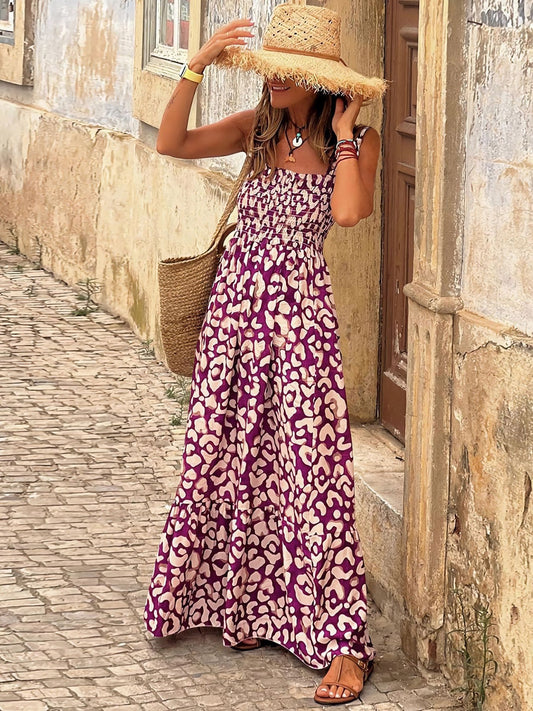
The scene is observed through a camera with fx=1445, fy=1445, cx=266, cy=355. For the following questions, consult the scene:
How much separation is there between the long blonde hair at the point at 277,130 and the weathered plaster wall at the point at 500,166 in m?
0.46

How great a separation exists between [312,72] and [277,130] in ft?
1.02

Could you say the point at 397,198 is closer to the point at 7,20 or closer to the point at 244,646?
the point at 244,646

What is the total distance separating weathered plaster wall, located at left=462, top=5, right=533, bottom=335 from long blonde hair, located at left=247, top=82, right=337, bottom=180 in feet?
1.50

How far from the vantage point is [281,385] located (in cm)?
452

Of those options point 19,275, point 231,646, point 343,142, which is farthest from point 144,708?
point 19,275

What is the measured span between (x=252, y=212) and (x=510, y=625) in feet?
4.96

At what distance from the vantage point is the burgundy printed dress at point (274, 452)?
452cm

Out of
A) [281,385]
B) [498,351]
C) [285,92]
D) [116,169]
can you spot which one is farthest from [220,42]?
[116,169]

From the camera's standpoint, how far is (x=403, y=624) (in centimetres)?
476

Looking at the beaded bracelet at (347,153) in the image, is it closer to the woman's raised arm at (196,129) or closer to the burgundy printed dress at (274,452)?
the burgundy printed dress at (274,452)

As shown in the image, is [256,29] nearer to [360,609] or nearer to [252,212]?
[252,212]

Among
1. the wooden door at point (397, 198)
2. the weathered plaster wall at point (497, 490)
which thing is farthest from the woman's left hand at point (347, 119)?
the wooden door at point (397, 198)

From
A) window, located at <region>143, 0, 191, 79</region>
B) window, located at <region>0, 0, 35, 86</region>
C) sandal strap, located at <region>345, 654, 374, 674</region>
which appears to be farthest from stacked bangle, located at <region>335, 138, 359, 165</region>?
window, located at <region>0, 0, 35, 86</region>

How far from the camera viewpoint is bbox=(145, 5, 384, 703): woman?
441 cm
